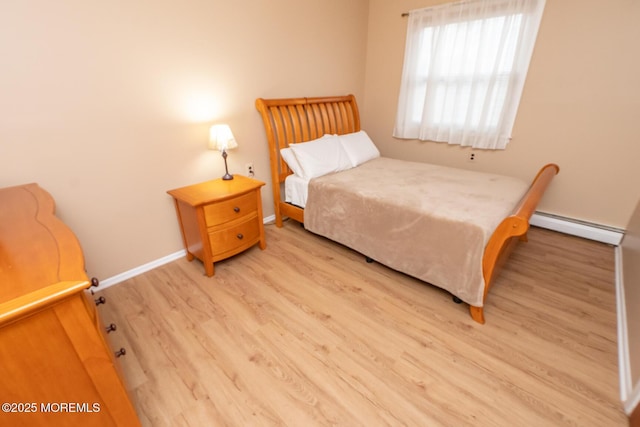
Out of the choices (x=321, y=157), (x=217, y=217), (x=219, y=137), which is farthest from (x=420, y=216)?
(x=219, y=137)

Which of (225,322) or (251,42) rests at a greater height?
(251,42)

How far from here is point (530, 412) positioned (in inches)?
50.5

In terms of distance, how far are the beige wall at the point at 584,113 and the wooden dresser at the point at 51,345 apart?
340cm

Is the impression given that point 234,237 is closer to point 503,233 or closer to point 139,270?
point 139,270

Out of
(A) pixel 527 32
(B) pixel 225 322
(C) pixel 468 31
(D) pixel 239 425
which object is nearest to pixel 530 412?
(D) pixel 239 425

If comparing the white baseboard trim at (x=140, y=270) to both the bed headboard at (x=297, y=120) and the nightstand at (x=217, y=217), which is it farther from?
the bed headboard at (x=297, y=120)

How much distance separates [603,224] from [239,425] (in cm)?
335

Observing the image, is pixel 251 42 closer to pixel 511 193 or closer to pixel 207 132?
pixel 207 132

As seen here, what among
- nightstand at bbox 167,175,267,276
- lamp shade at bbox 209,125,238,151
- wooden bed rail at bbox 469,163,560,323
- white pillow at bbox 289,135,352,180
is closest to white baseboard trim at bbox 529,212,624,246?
wooden bed rail at bbox 469,163,560,323

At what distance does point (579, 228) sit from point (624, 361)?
1.63 m

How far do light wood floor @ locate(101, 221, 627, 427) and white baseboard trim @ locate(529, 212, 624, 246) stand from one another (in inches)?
15.4

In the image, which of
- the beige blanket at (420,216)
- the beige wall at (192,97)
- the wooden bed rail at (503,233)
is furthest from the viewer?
the beige blanket at (420,216)

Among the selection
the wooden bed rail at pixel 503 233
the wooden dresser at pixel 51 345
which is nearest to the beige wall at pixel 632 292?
the wooden bed rail at pixel 503 233

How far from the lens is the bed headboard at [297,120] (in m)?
2.70
